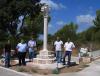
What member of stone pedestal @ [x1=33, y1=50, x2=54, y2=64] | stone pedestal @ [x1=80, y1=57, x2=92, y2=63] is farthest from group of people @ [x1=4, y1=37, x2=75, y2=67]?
stone pedestal @ [x1=80, y1=57, x2=92, y2=63]

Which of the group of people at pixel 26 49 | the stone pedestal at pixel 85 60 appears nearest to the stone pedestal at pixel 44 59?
the group of people at pixel 26 49

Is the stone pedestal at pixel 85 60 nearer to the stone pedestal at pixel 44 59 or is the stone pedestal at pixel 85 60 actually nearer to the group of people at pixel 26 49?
the group of people at pixel 26 49

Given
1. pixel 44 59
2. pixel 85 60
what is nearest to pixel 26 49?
pixel 44 59

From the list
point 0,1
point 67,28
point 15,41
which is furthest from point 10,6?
point 67,28

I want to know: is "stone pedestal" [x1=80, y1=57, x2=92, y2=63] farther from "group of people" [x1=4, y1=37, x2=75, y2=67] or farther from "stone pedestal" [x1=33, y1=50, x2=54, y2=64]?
"stone pedestal" [x1=33, y1=50, x2=54, y2=64]

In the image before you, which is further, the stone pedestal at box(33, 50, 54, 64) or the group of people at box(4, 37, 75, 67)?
the stone pedestal at box(33, 50, 54, 64)

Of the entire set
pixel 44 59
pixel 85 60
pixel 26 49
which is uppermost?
pixel 26 49

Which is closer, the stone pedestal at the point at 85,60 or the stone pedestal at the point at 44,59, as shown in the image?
the stone pedestal at the point at 44,59

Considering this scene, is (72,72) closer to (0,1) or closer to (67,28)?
(0,1)

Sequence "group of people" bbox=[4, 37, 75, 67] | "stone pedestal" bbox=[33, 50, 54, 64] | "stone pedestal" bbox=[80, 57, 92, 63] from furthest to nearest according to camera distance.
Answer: "stone pedestal" bbox=[80, 57, 92, 63]
"stone pedestal" bbox=[33, 50, 54, 64]
"group of people" bbox=[4, 37, 75, 67]

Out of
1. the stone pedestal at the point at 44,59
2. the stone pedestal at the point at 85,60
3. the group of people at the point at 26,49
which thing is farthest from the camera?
the stone pedestal at the point at 85,60

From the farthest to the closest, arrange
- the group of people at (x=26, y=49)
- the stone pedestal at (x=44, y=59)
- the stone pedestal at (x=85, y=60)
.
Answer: the stone pedestal at (x=85, y=60) → the stone pedestal at (x=44, y=59) → the group of people at (x=26, y=49)

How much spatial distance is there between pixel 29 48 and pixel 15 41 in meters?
8.64

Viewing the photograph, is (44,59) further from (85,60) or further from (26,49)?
(85,60)
